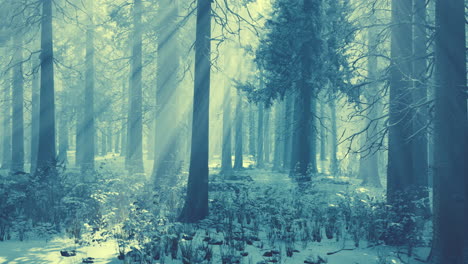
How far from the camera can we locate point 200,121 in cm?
908

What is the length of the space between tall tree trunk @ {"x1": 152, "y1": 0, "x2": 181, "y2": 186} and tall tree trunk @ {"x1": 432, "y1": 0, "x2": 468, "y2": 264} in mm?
9557

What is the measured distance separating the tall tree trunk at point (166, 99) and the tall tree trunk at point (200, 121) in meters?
4.71

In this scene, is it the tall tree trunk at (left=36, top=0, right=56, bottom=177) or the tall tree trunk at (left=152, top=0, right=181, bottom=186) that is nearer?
the tall tree trunk at (left=36, top=0, right=56, bottom=177)

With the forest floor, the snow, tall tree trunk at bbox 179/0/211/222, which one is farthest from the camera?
tall tree trunk at bbox 179/0/211/222

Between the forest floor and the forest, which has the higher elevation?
the forest

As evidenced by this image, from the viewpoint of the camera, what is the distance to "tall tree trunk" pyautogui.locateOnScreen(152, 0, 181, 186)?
45.5ft

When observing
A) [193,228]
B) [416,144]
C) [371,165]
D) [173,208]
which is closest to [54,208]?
[173,208]

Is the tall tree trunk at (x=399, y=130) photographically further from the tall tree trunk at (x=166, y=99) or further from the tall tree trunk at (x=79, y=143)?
the tall tree trunk at (x=79, y=143)

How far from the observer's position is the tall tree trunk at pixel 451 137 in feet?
18.8

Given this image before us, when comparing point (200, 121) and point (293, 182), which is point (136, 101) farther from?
point (200, 121)

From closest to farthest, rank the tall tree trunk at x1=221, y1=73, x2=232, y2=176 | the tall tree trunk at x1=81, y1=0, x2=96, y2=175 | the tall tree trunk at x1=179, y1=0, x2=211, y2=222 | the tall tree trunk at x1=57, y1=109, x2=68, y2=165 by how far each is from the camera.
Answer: the tall tree trunk at x1=179, y1=0, x2=211, y2=222, the tall tree trunk at x1=81, y1=0, x2=96, y2=175, the tall tree trunk at x1=221, y1=73, x2=232, y2=176, the tall tree trunk at x1=57, y1=109, x2=68, y2=165

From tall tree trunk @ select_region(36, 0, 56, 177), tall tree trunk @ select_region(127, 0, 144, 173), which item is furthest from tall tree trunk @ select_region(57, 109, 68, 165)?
tall tree trunk @ select_region(36, 0, 56, 177)

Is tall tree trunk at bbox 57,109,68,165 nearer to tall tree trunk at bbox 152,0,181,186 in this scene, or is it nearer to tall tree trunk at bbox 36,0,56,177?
tall tree trunk at bbox 36,0,56,177

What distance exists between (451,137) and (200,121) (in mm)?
5382
